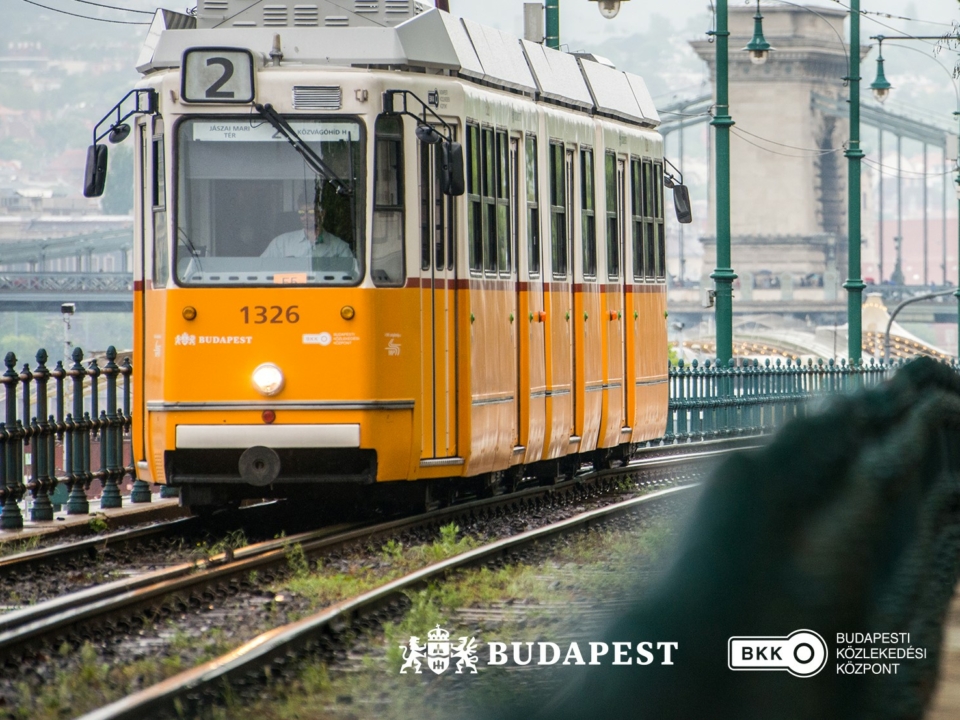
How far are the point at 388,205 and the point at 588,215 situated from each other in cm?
387

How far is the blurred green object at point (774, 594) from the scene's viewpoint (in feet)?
10.8

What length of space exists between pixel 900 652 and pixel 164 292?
841cm

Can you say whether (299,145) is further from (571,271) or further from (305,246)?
(571,271)

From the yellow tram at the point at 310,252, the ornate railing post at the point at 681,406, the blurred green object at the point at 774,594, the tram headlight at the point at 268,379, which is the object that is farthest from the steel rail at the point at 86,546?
the ornate railing post at the point at 681,406

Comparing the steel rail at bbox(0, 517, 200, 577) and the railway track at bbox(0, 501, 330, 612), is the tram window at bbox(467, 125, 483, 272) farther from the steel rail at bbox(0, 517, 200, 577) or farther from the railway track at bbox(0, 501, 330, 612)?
the steel rail at bbox(0, 517, 200, 577)

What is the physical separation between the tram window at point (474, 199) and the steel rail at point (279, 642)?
2084 mm

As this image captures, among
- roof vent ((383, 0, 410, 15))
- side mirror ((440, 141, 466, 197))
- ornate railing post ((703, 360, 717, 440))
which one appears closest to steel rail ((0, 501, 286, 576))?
side mirror ((440, 141, 466, 197))

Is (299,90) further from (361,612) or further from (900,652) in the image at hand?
(900,652)

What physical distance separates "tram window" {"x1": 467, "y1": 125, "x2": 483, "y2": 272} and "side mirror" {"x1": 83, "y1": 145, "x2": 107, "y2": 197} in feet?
7.74

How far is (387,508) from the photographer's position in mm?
13711

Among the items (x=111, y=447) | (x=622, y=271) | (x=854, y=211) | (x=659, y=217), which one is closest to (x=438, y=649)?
(x=111, y=447)

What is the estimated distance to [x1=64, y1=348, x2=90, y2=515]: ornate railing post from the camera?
1341cm

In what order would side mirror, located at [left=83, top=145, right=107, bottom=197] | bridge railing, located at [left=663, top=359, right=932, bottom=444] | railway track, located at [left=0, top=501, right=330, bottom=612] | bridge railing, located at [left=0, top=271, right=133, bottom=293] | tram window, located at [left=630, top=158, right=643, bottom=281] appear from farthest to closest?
1. bridge railing, located at [left=0, top=271, right=133, bottom=293]
2. bridge railing, located at [left=663, top=359, right=932, bottom=444]
3. tram window, located at [left=630, top=158, right=643, bottom=281]
4. side mirror, located at [left=83, top=145, right=107, bottom=197]
5. railway track, located at [left=0, top=501, right=330, bottom=612]

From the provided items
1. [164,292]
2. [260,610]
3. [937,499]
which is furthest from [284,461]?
[937,499]
